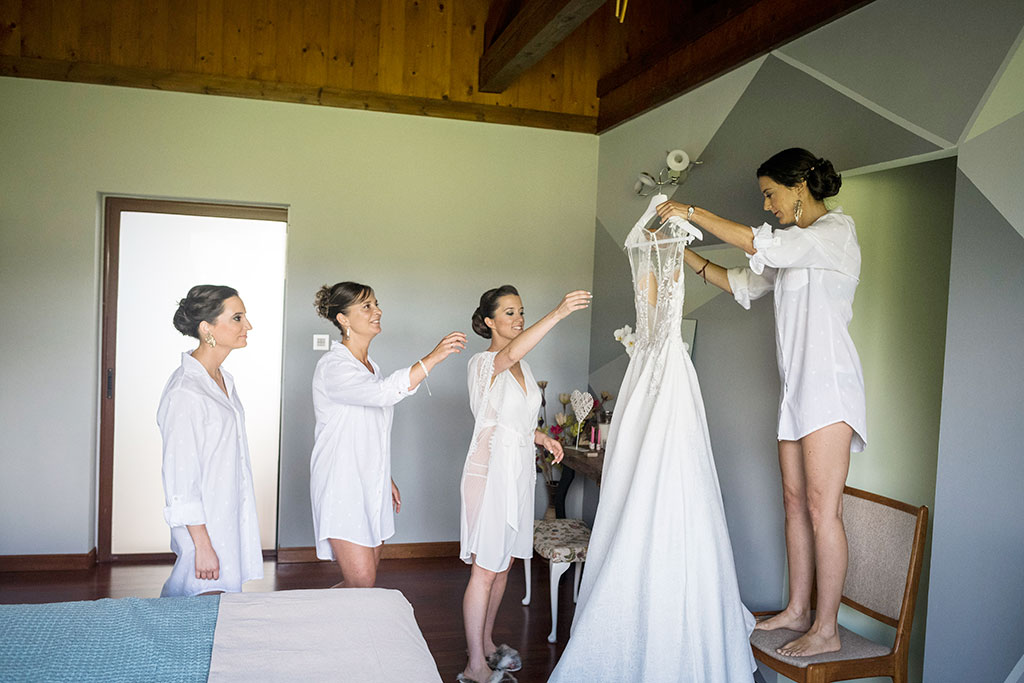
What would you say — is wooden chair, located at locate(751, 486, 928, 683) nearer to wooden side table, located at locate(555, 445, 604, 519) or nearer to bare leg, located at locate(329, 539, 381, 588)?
wooden side table, located at locate(555, 445, 604, 519)

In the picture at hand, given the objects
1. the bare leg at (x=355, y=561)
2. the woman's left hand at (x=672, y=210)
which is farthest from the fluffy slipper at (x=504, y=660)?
the woman's left hand at (x=672, y=210)

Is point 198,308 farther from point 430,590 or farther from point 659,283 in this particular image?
point 430,590

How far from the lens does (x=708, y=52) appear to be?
3.87 m

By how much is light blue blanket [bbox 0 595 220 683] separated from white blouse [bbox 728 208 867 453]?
1.87 m

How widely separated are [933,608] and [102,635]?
2.39 meters

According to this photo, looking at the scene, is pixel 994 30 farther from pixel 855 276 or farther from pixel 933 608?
pixel 933 608

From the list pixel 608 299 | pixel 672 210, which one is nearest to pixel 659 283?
pixel 672 210

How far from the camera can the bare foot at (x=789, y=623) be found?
279cm

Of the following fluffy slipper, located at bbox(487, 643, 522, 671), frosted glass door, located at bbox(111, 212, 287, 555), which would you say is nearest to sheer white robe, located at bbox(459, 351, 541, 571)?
fluffy slipper, located at bbox(487, 643, 522, 671)

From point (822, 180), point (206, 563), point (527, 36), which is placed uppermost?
point (527, 36)

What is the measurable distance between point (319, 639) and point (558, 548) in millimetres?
1918

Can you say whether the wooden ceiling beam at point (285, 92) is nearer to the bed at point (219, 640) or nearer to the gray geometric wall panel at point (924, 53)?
the gray geometric wall panel at point (924, 53)

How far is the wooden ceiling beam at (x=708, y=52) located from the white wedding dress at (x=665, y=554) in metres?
1.14

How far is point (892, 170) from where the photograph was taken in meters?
3.17
